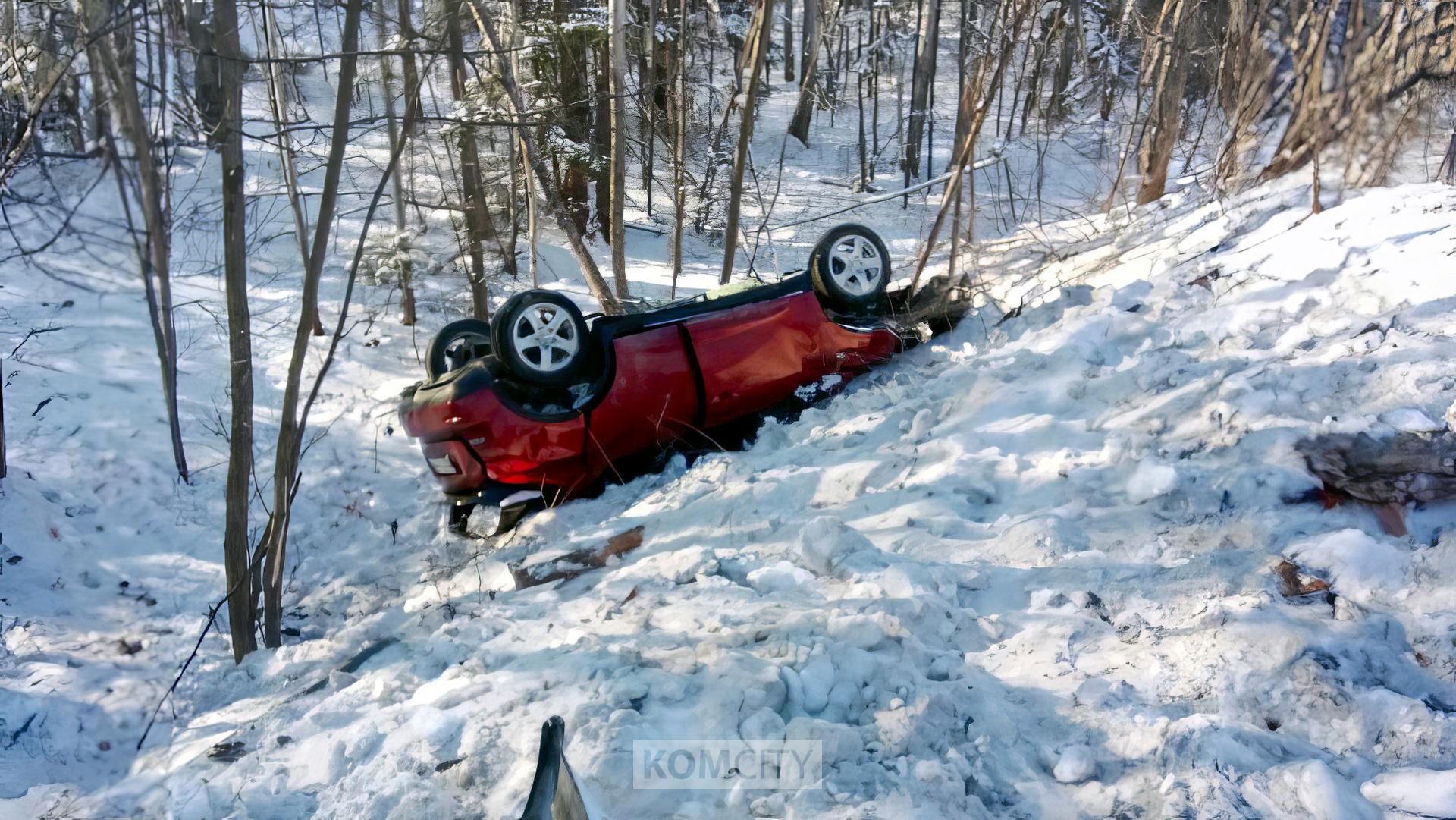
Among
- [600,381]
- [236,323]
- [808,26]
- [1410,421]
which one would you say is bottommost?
[600,381]

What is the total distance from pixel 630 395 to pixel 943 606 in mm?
2974

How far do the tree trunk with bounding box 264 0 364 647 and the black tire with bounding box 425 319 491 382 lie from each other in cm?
151

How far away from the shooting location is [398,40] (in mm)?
5344

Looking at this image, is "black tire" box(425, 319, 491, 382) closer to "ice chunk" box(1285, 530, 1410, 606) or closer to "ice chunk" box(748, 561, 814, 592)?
"ice chunk" box(748, 561, 814, 592)

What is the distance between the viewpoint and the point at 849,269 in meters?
6.77

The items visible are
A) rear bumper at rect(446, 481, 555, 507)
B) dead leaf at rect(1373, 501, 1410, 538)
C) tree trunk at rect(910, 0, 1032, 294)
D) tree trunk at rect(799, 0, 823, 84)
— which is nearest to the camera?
dead leaf at rect(1373, 501, 1410, 538)

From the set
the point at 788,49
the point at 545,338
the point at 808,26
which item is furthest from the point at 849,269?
the point at 788,49

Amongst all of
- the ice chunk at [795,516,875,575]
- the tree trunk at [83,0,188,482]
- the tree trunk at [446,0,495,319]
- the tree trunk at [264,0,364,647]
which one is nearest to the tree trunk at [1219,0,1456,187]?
the ice chunk at [795,516,875,575]

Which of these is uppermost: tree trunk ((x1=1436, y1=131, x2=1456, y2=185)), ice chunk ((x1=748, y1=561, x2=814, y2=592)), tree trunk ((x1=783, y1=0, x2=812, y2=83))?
tree trunk ((x1=783, y1=0, x2=812, y2=83))

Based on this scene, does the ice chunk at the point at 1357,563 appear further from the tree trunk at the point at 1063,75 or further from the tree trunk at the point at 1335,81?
the tree trunk at the point at 1063,75

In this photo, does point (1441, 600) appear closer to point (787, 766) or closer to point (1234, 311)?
point (787, 766)

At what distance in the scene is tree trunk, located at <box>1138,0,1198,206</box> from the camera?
9.54m

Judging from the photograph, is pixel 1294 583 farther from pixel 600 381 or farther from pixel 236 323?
pixel 236 323

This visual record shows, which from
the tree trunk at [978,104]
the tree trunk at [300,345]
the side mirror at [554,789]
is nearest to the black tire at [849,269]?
the tree trunk at [978,104]
